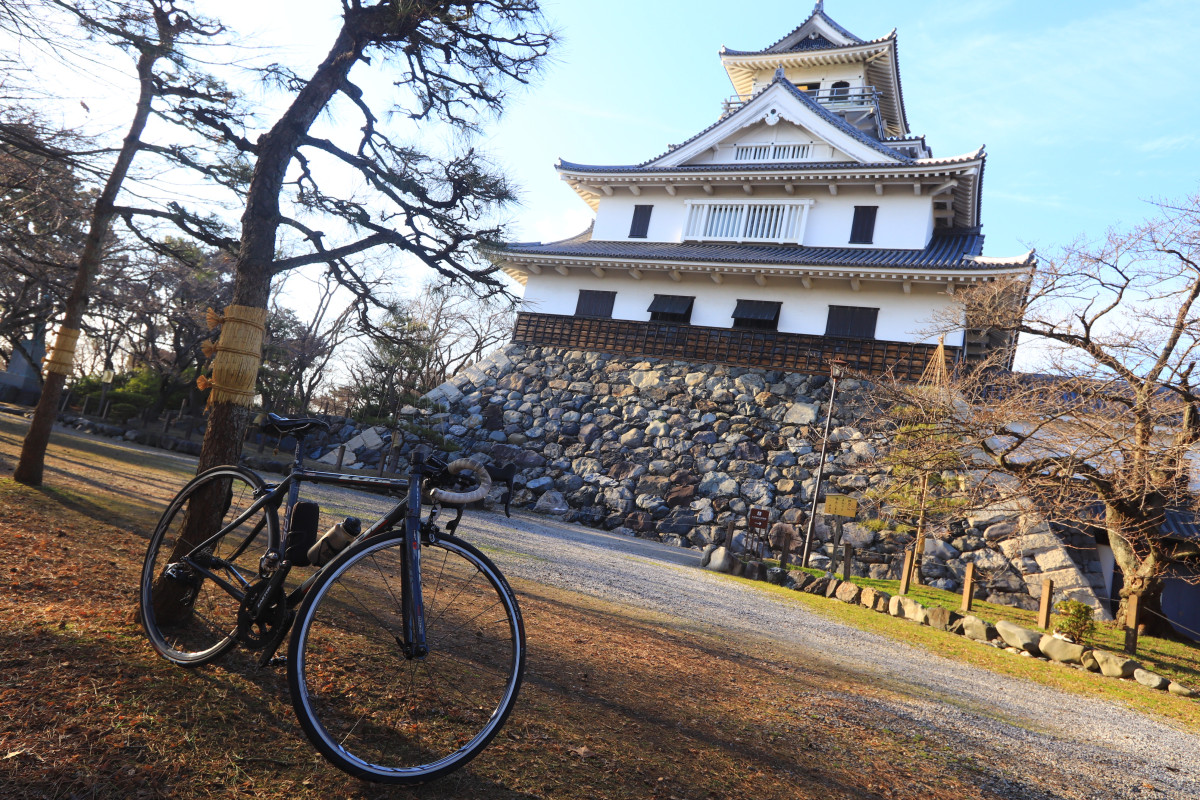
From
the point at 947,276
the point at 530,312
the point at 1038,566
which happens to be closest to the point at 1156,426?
the point at 1038,566

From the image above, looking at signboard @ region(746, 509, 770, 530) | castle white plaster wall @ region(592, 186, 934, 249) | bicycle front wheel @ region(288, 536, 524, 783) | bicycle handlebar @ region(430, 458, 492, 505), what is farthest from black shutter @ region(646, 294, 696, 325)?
bicycle handlebar @ region(430, 458, 492, 505)

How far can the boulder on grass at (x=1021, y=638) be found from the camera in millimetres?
7723

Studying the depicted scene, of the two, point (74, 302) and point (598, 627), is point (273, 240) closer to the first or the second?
point (598, 627)

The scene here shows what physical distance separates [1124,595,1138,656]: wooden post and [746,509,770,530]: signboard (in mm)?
5503

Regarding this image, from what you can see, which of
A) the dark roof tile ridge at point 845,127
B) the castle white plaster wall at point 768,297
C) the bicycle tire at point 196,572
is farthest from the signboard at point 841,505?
the dark roof tile ridge at point 845,127

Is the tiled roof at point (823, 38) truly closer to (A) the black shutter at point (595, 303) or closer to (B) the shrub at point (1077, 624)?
(A) the black shutter at point (595, 303)

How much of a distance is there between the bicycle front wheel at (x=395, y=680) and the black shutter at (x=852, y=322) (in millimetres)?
14331

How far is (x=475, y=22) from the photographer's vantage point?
4.45 meters

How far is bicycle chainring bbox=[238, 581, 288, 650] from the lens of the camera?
2152 millimetres

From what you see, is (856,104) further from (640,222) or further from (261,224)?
(261,224)

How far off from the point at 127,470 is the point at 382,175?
6.79 meters

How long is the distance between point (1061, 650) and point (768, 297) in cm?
1117

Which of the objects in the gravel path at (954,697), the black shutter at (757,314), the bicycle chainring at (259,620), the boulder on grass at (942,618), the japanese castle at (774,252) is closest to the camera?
the bicycle chainring at (259,620)

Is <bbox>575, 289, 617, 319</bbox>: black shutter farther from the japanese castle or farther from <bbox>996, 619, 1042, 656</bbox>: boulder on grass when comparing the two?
<bbox>996, 619, 1042, 656</bbox>: boulder on grass
